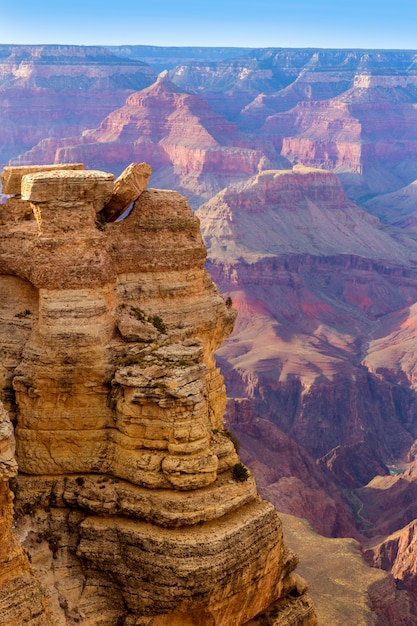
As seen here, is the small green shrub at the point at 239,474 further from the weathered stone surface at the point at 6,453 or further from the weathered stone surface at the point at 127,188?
the weathered stone surface at the point at 127,188

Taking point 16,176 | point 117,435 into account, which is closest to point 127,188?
point 16,176

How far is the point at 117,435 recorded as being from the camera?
30.6 meters

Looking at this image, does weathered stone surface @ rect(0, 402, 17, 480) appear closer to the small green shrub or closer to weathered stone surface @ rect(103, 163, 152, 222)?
the small green shrub

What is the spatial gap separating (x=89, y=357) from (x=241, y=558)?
315 inches

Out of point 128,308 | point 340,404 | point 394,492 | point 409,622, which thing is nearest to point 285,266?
point 340,404

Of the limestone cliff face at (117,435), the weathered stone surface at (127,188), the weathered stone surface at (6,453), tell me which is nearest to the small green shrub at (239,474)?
the limestone cliff face at (117,435)

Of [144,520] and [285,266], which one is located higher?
[285,266]

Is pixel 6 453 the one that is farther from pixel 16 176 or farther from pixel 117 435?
pixel 16 176

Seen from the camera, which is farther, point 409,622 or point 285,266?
point 285,266

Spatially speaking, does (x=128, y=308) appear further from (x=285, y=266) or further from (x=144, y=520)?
(x=285, y=266)

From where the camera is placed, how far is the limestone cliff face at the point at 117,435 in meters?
28.9

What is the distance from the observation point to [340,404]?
121 m

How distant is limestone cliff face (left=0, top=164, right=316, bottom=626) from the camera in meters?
28.9

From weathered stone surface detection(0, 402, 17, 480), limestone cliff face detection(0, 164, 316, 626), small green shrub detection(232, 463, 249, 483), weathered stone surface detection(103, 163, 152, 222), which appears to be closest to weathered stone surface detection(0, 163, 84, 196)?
limestone cliff face detection(0, 164, 316, 626)
